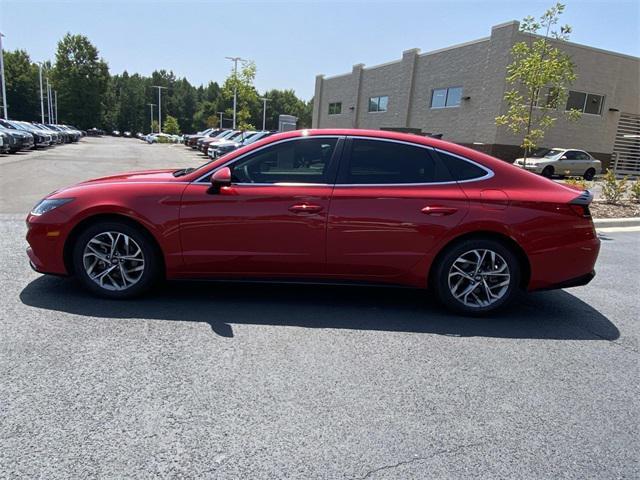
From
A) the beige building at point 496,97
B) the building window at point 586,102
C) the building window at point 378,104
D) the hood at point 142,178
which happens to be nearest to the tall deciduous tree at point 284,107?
the building window at point 378,104

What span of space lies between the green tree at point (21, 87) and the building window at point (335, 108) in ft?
235

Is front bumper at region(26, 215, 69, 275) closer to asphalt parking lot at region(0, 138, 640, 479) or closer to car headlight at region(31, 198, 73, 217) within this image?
car headlight at region(31, 198, 73, 217)

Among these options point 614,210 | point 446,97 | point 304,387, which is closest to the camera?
point 304,387

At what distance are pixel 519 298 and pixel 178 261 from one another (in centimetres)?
368

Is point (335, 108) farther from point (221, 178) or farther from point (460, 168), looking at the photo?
point (221, 178)

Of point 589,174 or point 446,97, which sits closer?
point 589,174

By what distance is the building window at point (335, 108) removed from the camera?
1635 inches

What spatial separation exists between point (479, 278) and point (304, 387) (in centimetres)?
216

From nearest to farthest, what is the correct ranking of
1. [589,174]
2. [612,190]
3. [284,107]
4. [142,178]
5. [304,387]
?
[304,387]
[142,178]
[612,190]
[589,174]
[284,107]

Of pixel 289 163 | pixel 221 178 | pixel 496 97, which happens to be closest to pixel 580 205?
pixel 289 163

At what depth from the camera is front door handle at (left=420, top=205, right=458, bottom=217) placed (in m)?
4.15

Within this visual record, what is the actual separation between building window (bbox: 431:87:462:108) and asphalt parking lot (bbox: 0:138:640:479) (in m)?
24.8

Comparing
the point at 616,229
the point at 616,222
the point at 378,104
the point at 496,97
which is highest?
the point at 378,104

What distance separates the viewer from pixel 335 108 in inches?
1673
